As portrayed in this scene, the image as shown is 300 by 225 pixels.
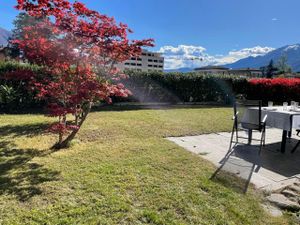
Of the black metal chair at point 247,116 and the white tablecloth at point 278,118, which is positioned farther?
the black metal chair at point 247,116

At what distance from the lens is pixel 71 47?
179 inches

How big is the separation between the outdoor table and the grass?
1945 millimetres

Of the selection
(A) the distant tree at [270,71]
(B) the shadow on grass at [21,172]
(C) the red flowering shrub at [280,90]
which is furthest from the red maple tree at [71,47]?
(A) the distant tree at [270,71]

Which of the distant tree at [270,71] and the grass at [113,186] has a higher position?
the distant tree at [270,71]

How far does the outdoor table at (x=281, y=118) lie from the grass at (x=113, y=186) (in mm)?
1945

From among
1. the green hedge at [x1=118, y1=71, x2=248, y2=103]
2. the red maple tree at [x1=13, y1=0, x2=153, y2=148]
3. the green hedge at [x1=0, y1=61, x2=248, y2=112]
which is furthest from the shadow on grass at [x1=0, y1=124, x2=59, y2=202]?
the green hedge at [x1=118, y1=71, x2=248, y2=103]

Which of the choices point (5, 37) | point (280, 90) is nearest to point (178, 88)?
point (280, 90)

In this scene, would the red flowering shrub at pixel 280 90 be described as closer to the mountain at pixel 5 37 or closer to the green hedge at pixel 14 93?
the green hedge at pixel 14 93

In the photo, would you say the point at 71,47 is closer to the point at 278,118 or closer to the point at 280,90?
the point at 278,118

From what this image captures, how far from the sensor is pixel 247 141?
611 centimetres

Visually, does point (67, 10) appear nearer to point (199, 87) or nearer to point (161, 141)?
point (161, 141)

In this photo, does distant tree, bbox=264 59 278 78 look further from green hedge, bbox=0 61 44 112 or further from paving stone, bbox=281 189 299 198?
paving stone, bbox=281 189 299 198

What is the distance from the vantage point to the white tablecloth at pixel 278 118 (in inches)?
200

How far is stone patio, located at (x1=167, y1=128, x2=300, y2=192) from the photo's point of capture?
12.8 ft
